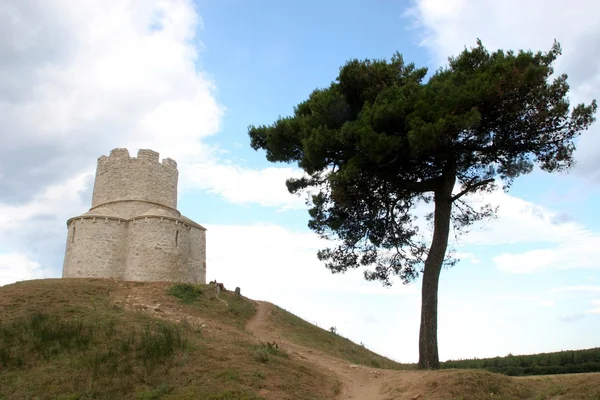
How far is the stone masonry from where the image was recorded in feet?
81.5

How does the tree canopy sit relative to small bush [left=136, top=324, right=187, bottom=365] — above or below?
above

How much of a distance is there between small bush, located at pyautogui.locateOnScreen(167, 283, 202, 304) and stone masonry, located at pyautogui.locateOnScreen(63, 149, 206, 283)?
2636 millimetres

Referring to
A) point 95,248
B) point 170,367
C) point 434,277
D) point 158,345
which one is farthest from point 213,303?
point 434,277

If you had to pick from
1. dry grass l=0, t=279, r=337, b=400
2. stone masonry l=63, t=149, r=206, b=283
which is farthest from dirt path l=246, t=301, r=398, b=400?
stone masonry l=63, t=149, r=206, b=283

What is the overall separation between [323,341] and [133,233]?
11.0m

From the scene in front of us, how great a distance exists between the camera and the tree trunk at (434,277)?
46.6 ft

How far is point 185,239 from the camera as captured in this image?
26.1m

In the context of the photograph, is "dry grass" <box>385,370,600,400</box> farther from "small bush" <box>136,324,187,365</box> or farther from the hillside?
"small bush" <box>136,324,187,365</box>

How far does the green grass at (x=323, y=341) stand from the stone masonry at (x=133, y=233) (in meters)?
5.66

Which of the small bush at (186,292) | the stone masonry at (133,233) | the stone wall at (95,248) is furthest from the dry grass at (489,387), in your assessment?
Answer: the stone wall at (95,248)

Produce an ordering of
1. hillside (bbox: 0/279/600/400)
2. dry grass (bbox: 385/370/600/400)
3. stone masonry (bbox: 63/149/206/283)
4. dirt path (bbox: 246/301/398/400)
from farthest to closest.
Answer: stone masonry (bbox: 63/149/206/283)
dirt path (bbox: 246/301/398/400)
hillside (bbox: 0/279/600/400)
dry grass (bbox: 385/370/600/400)

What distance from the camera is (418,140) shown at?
14.2m

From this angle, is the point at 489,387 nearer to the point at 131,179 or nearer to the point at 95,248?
the point at 95,248

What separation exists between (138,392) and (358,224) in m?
9.44
